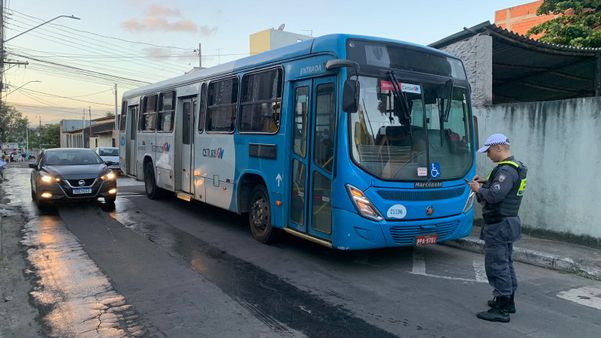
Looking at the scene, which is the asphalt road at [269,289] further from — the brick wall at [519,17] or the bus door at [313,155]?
the brick wall at [519,17]

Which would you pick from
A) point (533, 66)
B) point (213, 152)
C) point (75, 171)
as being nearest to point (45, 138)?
point (75, 171)

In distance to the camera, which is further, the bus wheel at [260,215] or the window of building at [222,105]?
the window of building at [222,105]

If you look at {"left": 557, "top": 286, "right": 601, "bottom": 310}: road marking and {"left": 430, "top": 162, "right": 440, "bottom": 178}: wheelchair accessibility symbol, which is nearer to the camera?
{"left": 557, "top": 286, "right": 601, "bottom": 310}: road marking

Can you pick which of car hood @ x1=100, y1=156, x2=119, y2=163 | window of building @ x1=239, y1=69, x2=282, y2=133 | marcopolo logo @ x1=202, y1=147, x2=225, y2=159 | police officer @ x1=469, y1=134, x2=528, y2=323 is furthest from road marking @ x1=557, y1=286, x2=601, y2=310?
car hood @ x1=100, y1=156, x2=119, y2=163

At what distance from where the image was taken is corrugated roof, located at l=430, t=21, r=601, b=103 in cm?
969

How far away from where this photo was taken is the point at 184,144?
10633mm

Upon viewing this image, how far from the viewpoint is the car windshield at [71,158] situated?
11953mm

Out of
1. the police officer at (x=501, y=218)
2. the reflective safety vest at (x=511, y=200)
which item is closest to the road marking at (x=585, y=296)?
the police officer at (x=501, y=218)

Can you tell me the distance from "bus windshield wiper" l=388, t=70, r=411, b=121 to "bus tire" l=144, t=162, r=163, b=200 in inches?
330

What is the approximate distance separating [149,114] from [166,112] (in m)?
1.36

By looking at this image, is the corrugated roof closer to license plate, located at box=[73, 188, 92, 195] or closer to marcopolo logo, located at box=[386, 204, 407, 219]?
marcopolo logo, located at box=[386, 204, 407, 219]

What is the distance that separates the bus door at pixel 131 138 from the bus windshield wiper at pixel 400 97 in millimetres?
9527

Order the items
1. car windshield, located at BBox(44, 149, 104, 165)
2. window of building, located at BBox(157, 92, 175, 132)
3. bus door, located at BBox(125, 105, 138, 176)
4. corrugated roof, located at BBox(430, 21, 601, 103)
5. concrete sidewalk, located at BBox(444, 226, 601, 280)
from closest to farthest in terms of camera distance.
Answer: concrete sidewalk, located at BBox(444, 226, 601, 280) → corrugated roof, located at BBox(430, 21, 601, 103) → window of building, located at BBox(157, 92, 175, 132) → car windshield, located at BBox(44, 149, 104, 165) → bus door, located at BBox(125, 105, 138, 176)

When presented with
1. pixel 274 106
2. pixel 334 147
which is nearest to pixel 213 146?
pixel 274 106
